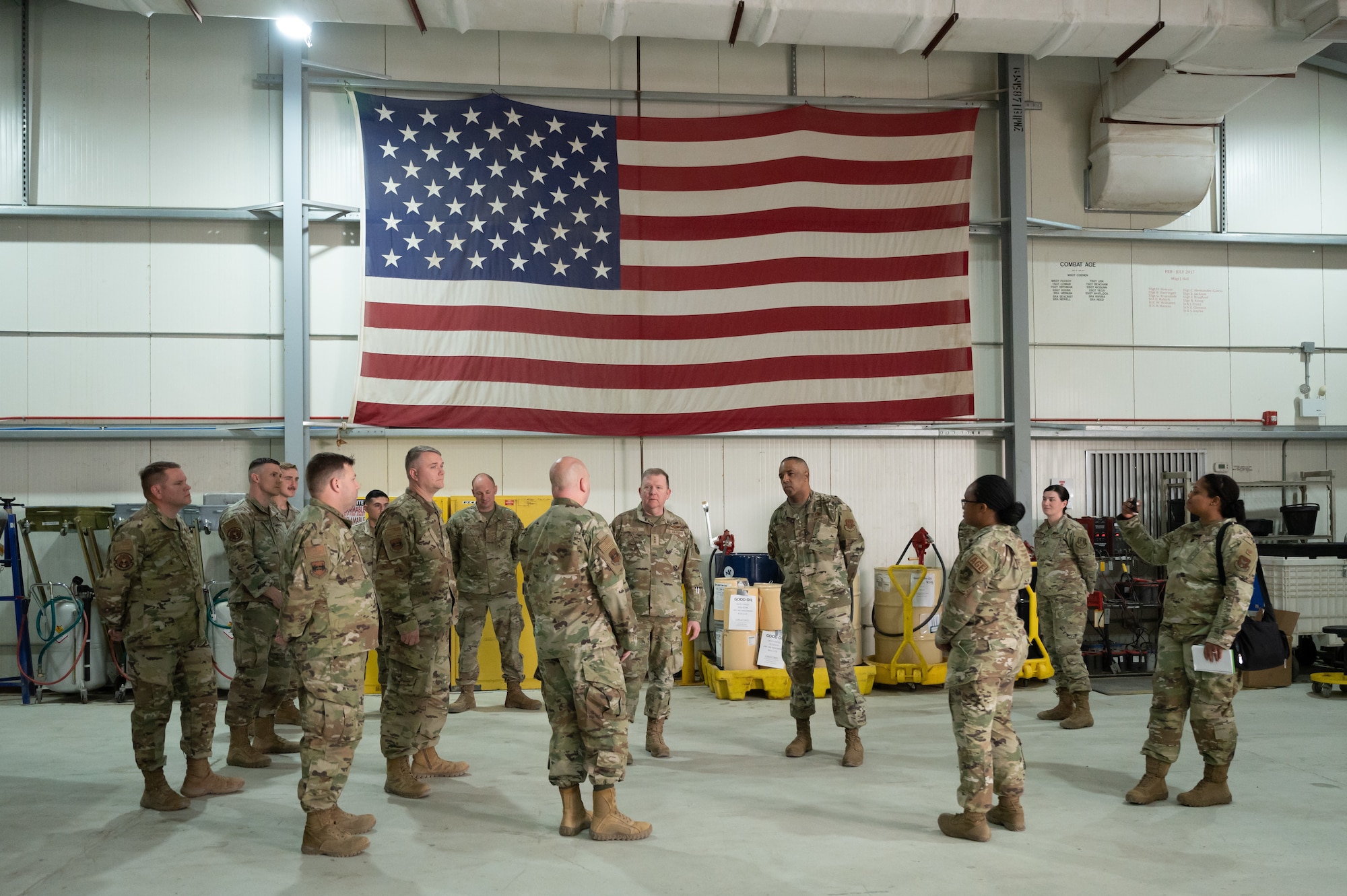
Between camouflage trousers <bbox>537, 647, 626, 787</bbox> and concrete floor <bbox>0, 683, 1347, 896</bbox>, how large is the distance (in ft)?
1.16

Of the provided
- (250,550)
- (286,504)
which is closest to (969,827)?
Result: (250,550)

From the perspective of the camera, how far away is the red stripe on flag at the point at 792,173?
360 inches

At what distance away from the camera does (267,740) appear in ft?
19.5

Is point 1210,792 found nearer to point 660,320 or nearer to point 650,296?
point 660,320

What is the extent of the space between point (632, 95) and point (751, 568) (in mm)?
4799

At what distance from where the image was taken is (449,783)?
17.3 feet

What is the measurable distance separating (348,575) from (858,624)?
6036mm

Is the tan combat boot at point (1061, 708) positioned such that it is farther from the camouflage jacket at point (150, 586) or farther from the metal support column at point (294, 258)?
the metal support column at point (294, 258)

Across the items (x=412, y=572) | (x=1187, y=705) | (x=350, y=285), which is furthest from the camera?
(x=350, y=285)

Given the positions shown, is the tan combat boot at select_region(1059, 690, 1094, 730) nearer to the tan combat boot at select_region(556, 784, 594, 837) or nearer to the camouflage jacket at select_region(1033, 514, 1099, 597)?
the camouflage jacket at select_region(1033, 514, 1099, 597)

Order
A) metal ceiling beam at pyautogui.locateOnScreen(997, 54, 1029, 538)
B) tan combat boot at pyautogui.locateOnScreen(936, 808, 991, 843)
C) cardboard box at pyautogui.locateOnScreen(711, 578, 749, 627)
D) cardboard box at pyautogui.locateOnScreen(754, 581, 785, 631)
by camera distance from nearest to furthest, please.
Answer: tan combat boot at pyautogui.locateOnScreen(936, 808, 991, 843)
cardboard box at pyautogui.locateOnScreen(711, 578, 749, 627)
cardboard box at pyautogui.locateOnScreen(754, 581, 785, 631)
metal ceiling beam at pyautogui.locateOnScreen(997, 54, 1029, 538)

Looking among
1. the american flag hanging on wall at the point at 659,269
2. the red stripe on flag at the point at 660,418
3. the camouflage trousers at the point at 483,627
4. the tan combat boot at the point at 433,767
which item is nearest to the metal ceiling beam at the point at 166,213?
the american flag hanging on wall at the point at 659,269

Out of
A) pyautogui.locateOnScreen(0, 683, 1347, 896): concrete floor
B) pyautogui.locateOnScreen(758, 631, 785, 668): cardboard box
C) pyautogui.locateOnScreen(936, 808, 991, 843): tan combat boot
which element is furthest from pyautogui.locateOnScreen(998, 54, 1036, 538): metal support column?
pyautogui.locateOnScreen(936, 808, 991, 843): tan combat boot

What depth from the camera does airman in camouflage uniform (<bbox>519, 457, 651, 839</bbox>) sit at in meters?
4.14
